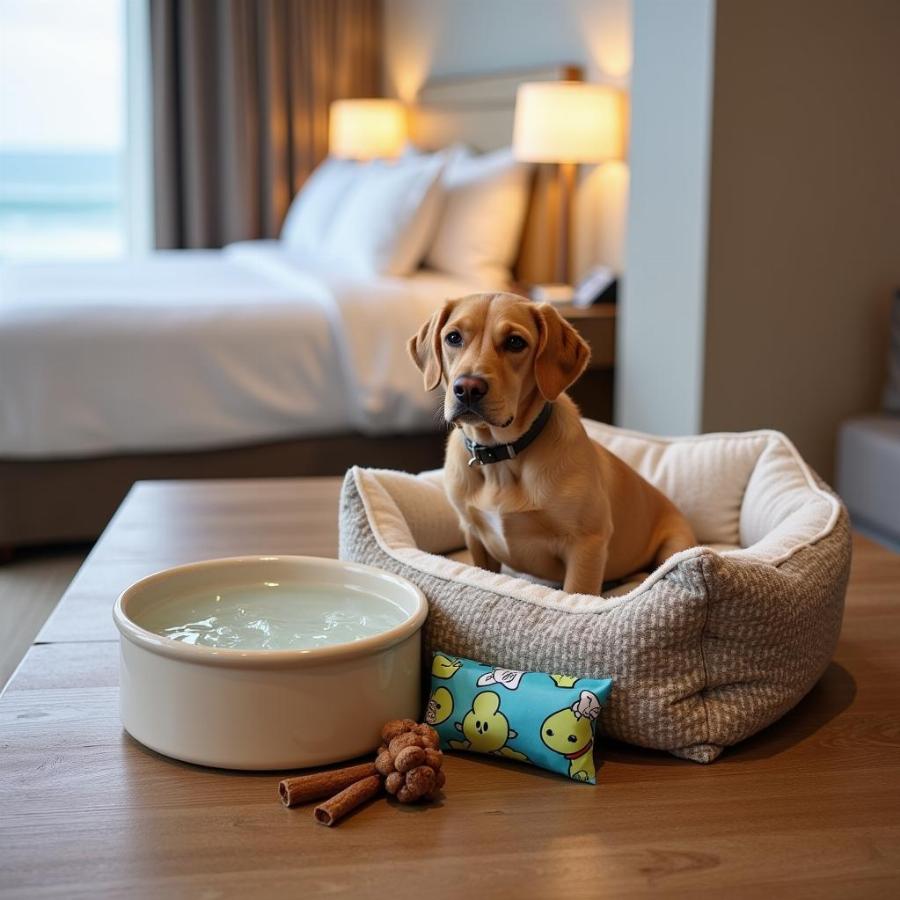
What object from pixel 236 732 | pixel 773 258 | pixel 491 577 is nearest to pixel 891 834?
pixel 491 577

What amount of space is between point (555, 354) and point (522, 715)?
0.46 meters

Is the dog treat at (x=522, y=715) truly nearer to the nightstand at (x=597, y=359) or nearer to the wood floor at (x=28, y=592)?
the wood floor at (x=28, y=592)

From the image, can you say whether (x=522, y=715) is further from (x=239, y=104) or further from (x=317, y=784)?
(x=239, y=104)

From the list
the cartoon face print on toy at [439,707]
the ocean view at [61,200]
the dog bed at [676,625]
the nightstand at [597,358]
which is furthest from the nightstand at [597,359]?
the ocean view at [61,200]

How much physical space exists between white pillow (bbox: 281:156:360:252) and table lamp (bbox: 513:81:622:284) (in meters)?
1.28

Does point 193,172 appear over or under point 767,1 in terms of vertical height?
under

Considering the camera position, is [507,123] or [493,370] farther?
[507,123]

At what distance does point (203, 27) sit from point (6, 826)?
18.0 feet

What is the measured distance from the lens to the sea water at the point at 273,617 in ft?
3.68

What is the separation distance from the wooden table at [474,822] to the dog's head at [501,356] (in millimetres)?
399

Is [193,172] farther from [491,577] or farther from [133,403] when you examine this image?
[491,577]

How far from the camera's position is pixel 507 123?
4.56 metres

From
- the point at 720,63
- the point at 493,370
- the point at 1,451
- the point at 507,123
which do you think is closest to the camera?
the point at 493,370

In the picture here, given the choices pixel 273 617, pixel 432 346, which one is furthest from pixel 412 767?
pixel 432 346
